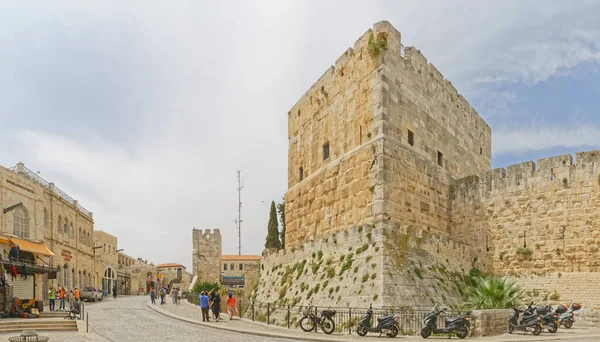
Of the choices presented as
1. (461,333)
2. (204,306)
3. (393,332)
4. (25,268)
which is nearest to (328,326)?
(393,332)

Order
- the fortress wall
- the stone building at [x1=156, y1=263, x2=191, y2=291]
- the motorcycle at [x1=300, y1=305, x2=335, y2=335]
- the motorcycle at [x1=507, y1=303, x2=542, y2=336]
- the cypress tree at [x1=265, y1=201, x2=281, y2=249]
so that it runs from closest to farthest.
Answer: the motorcycle at [x1=507, y1=303, x2=542, y2=336]
the motorcycle at [x1=300, y1=305, x2=335, y2=335]
the fortress wall
the cypress tree at [x1=265, y1=201, x2=281, y2=249]
the stone building at [x1=156, y1=263, x2=191, y2=291]

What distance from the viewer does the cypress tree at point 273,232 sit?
42250mm

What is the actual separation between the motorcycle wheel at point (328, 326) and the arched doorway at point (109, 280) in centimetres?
4211

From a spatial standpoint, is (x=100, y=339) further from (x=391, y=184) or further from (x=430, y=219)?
(x=430, y=219)

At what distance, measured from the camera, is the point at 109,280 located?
56250mm

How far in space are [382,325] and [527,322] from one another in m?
4.22

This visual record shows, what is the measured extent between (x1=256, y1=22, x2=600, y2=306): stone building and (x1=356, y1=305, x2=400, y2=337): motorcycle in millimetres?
928

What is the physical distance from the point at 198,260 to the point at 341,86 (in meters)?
41.0

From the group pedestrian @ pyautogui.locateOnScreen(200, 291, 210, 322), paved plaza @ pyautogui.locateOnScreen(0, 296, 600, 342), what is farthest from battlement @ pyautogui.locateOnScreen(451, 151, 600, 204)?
pedestrian @ pyautogui.locateOnScreen(200, 291, 210, 322)

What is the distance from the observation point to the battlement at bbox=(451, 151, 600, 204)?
18.0 meters

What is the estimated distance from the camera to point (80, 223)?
143ft

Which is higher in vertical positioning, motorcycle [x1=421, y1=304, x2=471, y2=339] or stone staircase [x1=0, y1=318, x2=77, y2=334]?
motorcycle [x1=421, y1=304, x2=471, y2=339]

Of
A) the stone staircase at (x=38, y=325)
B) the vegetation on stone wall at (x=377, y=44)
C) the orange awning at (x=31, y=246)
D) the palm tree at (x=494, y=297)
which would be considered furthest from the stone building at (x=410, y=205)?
the orange awning at (x=31, y=246)

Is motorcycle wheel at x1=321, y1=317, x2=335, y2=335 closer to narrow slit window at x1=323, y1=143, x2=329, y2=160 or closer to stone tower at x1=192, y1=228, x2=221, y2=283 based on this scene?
narrow slit window at x1=323, y1=143, x2=329, y2=160
